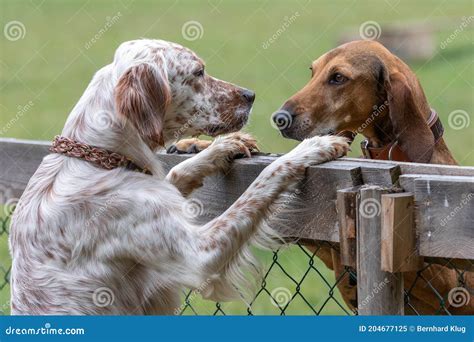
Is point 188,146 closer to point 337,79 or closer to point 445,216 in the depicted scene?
point 337,79

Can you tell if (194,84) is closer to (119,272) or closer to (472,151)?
Result: (119,272)

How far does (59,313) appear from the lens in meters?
3.74

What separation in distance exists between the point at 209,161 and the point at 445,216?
1209 millimetres

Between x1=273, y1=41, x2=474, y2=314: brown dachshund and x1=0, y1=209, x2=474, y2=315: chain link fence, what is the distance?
68 cm

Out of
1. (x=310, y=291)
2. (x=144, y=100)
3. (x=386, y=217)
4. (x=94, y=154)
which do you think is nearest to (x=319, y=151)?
(x=386, y=217)

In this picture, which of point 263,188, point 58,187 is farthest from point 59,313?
point 263,188

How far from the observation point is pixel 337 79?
525 cm

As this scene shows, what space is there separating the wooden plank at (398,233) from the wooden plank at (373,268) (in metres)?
0.05

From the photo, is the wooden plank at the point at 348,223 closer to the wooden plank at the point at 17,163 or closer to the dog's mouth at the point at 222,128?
the dog's mouth at the point at 222,128

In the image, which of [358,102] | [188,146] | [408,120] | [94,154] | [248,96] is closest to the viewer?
[94,154]

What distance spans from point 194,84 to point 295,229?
884mm

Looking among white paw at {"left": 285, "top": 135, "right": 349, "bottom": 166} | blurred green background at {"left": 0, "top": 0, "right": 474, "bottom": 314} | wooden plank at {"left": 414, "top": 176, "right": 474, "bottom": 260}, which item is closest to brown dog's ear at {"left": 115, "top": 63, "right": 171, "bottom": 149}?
white paw at {"left": 285, "top": 135, "right": 349, "bottom": 166}

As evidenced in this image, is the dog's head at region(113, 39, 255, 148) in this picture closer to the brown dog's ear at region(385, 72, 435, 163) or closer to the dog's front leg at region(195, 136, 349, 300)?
the dog's front leg at region(195, 136, 349, 300)

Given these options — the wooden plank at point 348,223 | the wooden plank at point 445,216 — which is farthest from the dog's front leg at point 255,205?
the wooden plank at point 445,216
